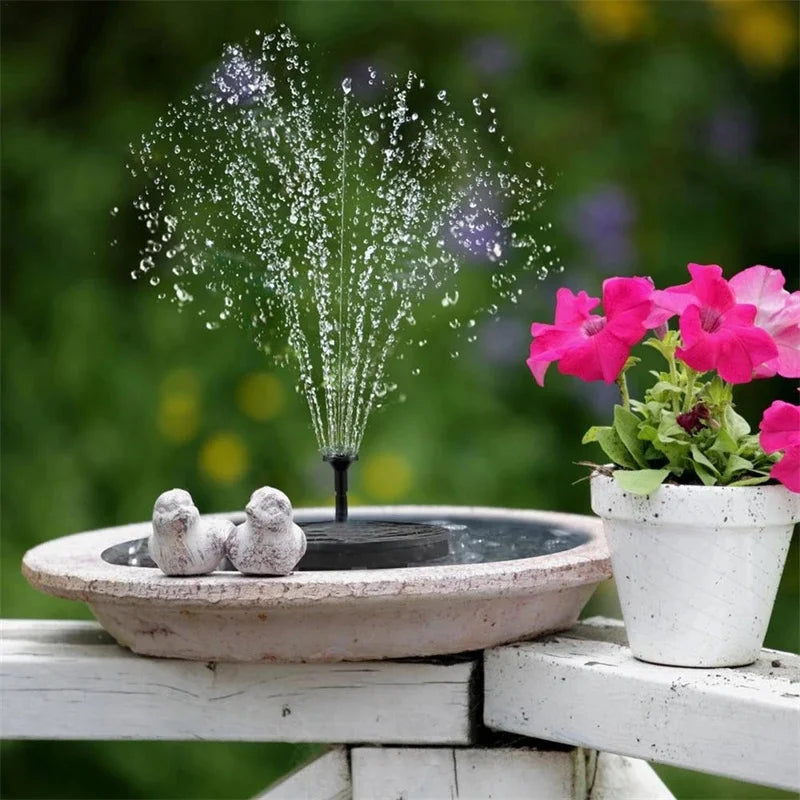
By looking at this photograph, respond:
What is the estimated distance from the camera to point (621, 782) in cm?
117

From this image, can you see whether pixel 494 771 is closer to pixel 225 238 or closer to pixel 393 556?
pixel 393 556

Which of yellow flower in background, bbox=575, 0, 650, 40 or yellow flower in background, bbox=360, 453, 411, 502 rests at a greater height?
yellow flower in background, bbox=575, 0, 650, 40

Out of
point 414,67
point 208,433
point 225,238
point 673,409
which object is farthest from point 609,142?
point 673,409

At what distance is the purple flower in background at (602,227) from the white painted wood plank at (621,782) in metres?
1.60

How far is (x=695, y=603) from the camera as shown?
1.00 metres

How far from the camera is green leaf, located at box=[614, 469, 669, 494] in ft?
3.22

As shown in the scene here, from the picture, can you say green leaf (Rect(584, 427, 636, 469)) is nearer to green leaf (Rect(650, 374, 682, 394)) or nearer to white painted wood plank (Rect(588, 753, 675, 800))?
green leaf (Rect(650, 374, 682, 394))

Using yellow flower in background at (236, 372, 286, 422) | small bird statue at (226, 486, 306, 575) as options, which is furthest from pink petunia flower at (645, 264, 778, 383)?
yellow flower in background at (236, 372, 286, 422)

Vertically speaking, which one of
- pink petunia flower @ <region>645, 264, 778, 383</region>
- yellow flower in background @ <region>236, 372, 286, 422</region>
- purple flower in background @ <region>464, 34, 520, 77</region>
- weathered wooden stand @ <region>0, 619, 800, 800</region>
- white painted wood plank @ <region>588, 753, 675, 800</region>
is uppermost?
purple flower in background @ <region>464, 34, 520, 77</region>

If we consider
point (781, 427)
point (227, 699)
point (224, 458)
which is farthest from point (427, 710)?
point (224, 458)

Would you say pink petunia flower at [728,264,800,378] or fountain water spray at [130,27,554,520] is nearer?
pink petunia flower at [728,264,800,378]

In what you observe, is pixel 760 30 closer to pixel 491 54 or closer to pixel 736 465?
pixel 491 54

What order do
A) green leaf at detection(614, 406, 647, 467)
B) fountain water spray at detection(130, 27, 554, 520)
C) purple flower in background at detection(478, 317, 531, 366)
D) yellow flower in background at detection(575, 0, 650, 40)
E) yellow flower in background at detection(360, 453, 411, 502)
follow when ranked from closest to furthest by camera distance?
green leaf at detection(614, 406, 647, 467) → fountain water spray at detection(130, 27, 554, 520) → yellow flower in background at detection(360, 453, 411, 502) → purple flower in background at detection(478, 317, 531, 366) → yellow flower in background at detection(575, 0, 650, 40)

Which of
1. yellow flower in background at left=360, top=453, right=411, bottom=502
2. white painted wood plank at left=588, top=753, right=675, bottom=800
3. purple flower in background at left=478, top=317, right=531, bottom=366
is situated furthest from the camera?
purple flower in background at left=478, top=317, right=531, bottom=366
